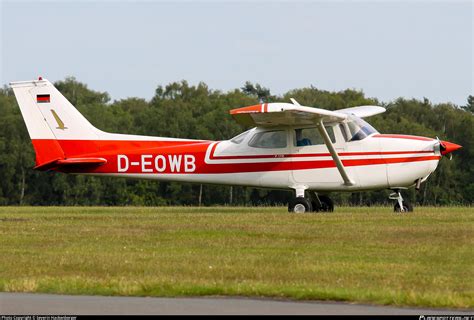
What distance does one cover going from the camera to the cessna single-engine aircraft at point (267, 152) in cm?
2625

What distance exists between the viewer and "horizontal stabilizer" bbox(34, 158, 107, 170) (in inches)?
1098

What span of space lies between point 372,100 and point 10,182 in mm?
26607

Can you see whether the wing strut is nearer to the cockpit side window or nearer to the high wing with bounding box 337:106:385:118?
the cockpit side window

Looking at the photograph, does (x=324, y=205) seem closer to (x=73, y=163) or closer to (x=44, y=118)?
(x=73, y=163)

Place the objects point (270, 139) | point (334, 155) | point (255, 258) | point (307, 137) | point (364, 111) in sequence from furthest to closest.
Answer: point (364, 111)
point (270, 139)
point (307, 137)
point (334, 155)
point (255, 258)

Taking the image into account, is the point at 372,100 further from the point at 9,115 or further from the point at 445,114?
the point at 9,115

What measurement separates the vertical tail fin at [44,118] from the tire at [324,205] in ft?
22.1

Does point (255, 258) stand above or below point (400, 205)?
below

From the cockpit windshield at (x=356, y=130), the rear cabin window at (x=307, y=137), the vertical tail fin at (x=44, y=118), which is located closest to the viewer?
the cockpit windshield at (x=356, y=130)

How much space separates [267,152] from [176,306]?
15010mm

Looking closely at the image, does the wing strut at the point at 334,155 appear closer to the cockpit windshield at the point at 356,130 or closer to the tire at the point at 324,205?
the cockpit windshield at the point at 356,130

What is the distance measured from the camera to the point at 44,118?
2823cm

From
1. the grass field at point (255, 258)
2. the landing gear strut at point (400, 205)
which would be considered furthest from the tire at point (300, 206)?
the grass field at point (255, 258)

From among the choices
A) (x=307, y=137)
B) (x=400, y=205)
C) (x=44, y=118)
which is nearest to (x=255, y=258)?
(x=400, y=205)
